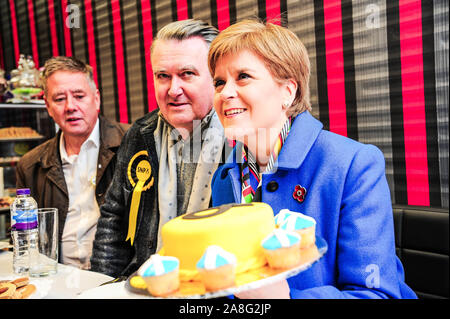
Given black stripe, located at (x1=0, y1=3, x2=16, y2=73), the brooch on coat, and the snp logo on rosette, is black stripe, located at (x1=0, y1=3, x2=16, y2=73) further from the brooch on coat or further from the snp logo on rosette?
the brooch on coat

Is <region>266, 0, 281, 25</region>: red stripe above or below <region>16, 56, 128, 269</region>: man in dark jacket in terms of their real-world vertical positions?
above

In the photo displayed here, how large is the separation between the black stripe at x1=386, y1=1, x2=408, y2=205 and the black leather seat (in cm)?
24

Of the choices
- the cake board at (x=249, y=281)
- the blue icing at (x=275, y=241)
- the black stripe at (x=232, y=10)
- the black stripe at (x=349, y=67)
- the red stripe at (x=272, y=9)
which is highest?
the black stripe at (x=232, y=10)

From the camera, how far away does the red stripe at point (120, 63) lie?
11.5 ft

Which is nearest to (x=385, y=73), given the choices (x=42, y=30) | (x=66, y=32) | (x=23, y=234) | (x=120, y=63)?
(x=23, y=234)

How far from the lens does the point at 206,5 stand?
285 cm

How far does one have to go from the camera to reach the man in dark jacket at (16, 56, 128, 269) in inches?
102

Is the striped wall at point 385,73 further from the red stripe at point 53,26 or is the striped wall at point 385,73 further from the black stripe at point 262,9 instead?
the red stripe at point 53,26

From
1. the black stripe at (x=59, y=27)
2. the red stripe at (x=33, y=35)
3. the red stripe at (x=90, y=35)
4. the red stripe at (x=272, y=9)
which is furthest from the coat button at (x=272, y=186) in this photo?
the red stripe at (x=33, y=35)

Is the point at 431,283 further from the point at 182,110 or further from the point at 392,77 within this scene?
the point at 182,110

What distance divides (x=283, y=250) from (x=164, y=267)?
252mm

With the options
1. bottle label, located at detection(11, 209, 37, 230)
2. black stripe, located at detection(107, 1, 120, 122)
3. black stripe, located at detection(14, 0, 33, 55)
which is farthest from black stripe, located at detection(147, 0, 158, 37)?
black stripe, located at detection(14, 0, 33, 55)

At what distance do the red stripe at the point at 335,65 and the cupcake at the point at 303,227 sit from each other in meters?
1.22
